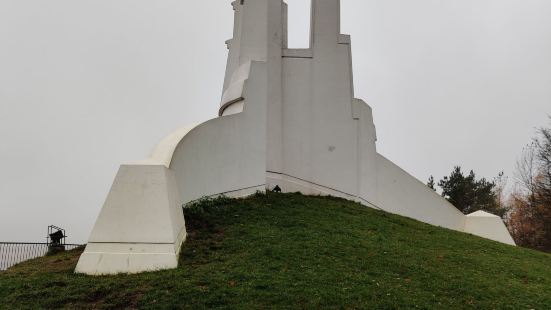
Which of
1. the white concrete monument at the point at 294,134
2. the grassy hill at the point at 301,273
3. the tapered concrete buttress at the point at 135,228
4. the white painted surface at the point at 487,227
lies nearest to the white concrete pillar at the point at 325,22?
the white concrete monument at the point at 294,134

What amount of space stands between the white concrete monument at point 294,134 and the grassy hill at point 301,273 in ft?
4.70

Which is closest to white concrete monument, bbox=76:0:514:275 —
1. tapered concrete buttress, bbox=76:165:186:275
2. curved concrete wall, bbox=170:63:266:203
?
curved concrete wall, bbox=170:63:266:203

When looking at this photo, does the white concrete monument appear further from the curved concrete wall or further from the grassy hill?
the grassy hill

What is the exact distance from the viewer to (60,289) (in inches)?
288

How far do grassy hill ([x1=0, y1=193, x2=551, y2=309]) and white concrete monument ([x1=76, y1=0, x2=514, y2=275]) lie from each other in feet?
4.70

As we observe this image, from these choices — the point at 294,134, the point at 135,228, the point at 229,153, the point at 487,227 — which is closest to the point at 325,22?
the point at 294,134

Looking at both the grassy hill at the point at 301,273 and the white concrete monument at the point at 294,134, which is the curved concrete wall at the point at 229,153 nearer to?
the white concrete monument at the point at 294,134

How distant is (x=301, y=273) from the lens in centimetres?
792

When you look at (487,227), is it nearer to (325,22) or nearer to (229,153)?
(325,22)

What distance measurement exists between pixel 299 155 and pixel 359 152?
79.7 inches

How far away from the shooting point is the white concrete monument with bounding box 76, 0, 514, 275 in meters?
13.0

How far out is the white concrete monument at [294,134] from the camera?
1302 centimetres

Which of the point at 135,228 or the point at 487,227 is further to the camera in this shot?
the point at 487,227

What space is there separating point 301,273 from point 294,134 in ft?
28.8
